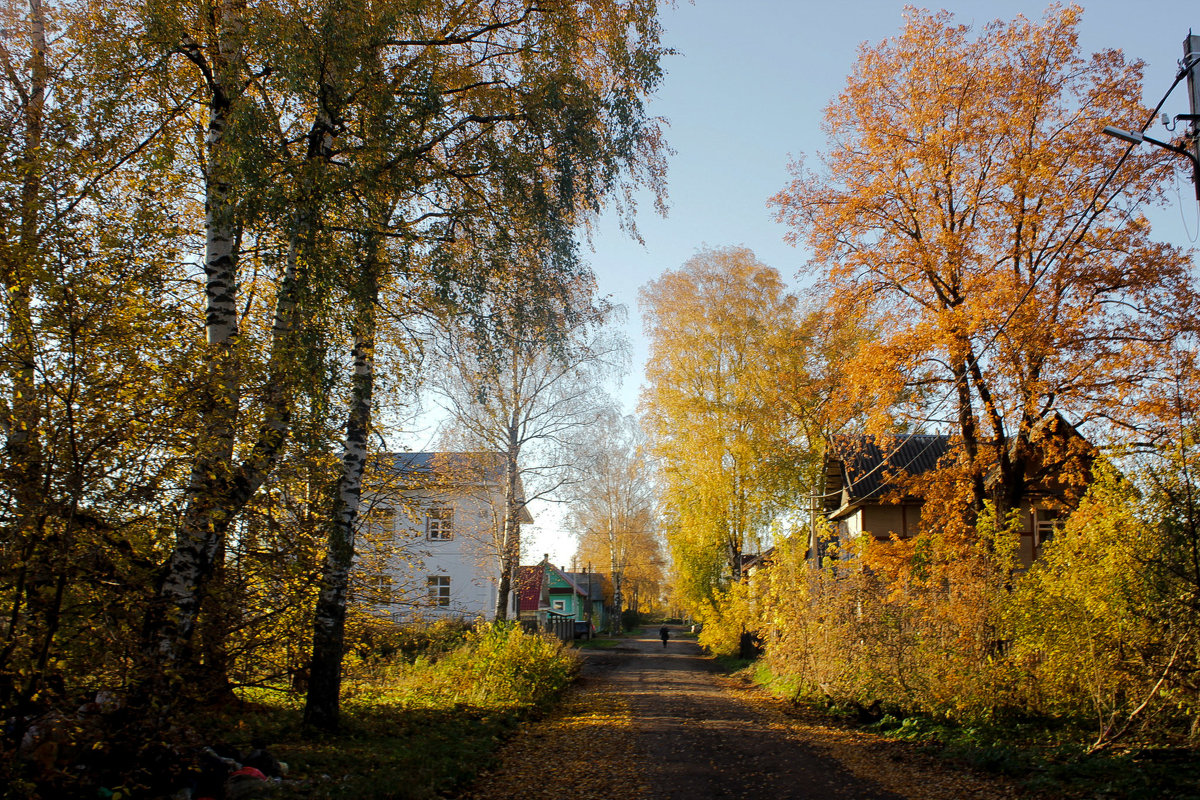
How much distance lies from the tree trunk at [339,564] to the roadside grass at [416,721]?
1.51 feet

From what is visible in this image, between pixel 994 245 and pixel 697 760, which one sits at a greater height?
pixel 994 245

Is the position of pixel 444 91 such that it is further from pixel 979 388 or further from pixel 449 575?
pixel 449 575

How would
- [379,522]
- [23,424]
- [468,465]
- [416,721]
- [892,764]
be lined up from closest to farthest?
[23,424]
[892,764]
[416,721]
[379,522]
[468,465]

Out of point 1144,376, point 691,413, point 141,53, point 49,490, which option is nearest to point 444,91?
point 141,53

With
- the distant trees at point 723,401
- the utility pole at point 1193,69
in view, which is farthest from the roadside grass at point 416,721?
the utility pole at point 1193,69

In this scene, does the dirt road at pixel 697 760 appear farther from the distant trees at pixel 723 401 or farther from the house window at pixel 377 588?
the distant trees at pixel 723 401

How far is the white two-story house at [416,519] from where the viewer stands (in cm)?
1084

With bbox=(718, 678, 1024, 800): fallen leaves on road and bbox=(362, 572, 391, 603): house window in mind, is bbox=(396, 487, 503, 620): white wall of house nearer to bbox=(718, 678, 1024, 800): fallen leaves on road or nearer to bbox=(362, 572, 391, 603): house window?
bbox=(362, 572, 391, 603): house window

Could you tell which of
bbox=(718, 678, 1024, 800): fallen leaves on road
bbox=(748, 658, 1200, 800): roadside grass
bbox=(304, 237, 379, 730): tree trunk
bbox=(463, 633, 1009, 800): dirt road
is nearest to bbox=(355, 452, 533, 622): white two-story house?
bbox=(304, 237, 379, 730): tree trunk

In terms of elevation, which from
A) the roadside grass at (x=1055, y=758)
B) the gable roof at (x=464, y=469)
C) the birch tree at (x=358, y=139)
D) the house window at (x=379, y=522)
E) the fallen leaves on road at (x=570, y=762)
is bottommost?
the fallen leaves on road at (x=570, y=762)

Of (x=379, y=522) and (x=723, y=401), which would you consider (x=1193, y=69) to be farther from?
(x=723, y=401)

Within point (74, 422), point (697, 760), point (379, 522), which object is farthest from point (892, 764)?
point (74, 422)

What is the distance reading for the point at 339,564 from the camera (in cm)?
869

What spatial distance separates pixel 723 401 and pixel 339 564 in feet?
55.5
